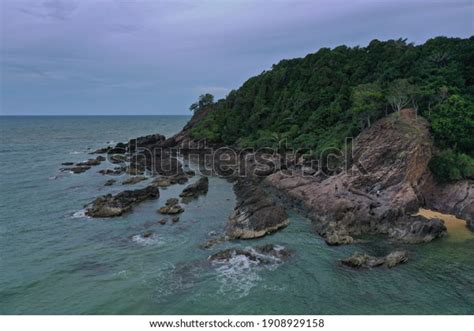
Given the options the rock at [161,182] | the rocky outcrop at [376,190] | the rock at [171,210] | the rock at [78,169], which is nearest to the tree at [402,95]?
the rocky outcrop at [376,190]

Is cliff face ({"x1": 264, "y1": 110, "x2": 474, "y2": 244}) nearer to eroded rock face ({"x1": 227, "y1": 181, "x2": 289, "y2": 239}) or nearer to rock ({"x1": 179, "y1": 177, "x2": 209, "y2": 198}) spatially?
eroded rock face ({"x1": 227, "y1": 181, "x2": 289, "y2": 239})

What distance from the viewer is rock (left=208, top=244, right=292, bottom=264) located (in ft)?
92.3

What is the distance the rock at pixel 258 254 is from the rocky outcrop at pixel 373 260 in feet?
16.0

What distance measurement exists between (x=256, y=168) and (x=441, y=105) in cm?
2727

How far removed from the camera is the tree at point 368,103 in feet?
155

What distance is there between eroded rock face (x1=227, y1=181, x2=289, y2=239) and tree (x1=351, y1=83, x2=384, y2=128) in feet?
65.2

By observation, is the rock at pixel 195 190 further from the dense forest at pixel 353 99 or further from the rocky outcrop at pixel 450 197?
the rocky outcrop at pixel 450 197

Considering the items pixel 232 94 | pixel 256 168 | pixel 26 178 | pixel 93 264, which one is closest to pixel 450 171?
pixel 256 168

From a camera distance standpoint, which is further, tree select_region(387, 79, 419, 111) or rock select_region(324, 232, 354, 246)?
tree select_region(387, 79, 419, 111)

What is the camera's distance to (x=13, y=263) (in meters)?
29.0

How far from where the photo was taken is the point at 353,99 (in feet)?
181

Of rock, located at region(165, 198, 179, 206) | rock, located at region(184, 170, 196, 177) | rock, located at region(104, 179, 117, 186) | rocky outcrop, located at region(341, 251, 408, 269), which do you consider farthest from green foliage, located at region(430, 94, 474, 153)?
rock, located at region(104, 179, 117, 186)

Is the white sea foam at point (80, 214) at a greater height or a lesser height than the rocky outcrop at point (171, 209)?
lesser

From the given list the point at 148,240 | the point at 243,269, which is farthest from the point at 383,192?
the point at 148,240
